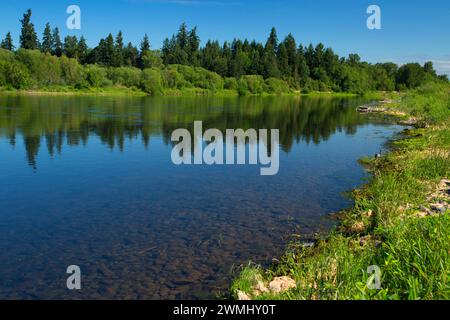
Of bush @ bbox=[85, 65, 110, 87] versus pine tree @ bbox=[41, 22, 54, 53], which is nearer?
bush @ bbox=[85, 65, 110, 87]

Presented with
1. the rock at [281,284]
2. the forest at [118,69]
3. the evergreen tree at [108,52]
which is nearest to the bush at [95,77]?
the forest at [118,69]

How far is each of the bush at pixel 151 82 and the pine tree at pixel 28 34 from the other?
52147 mm

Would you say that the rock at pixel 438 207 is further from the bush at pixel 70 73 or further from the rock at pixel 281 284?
the bush at pixel 70 73

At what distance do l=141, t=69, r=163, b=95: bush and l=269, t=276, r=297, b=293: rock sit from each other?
135 m

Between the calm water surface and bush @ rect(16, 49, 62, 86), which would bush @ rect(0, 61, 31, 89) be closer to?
bush @ rect(16, 49, 62, 86)

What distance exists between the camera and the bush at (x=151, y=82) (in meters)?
142

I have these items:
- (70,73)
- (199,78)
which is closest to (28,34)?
(70,73)

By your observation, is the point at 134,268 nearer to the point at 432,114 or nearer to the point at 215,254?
the point at 215,254

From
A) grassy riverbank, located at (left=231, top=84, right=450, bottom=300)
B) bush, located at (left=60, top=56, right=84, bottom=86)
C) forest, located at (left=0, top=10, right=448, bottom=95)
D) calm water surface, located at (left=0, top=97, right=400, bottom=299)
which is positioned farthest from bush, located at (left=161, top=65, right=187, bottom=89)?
grassy riverbank, located at (left=231, top=84, right=450, bottom=300)

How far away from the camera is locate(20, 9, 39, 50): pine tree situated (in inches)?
6501

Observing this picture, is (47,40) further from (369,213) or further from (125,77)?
(369,213)

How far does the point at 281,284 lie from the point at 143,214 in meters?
8.67

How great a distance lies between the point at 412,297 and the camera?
8.25 m
